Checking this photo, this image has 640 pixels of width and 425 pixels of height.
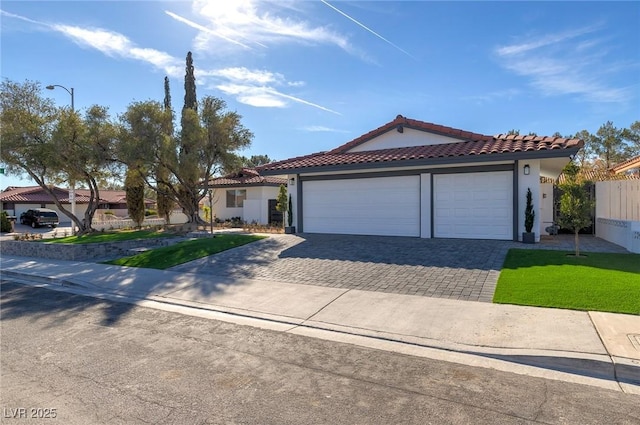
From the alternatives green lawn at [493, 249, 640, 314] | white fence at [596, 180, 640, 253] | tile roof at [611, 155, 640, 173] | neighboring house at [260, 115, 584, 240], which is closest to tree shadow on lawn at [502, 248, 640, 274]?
green lawn at [493, 249, 640, 314]

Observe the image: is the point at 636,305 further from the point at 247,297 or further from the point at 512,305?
the point at 247,297

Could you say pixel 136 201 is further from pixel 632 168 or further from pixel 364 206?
pixel 632 168

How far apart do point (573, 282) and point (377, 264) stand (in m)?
4.36

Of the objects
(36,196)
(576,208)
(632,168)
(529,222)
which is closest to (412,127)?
(529,222)

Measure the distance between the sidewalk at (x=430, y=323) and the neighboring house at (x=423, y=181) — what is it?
7.02m

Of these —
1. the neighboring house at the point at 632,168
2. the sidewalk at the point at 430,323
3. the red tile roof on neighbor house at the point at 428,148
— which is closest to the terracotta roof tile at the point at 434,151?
the red tile roof on neighbor house at the point at 428,148

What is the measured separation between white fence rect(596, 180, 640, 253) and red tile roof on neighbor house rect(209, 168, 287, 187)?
17.8 meters

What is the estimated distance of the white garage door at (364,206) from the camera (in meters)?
14.8

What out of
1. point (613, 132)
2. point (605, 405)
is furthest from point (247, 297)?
point (613, 132)

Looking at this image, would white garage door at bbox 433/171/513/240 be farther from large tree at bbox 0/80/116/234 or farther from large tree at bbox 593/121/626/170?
large tree at bbox 593/121/626/170

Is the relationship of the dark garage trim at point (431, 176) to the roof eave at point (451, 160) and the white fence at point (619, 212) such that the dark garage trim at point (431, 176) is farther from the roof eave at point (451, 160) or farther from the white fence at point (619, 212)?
the white fence at point (619, 212)

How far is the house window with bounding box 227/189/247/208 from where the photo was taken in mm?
27625

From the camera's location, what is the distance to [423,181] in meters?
14.4

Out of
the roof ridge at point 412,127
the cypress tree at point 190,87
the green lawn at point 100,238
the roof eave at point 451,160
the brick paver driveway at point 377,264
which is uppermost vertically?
the cypress tree at point 190,87
